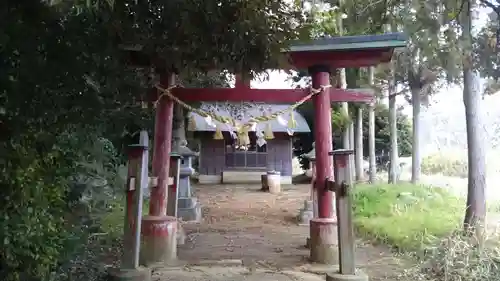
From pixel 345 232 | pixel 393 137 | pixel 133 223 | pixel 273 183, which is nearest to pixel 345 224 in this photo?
pixel 345 232

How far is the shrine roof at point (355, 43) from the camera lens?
218 inches

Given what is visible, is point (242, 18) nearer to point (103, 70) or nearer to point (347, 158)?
point (103, 70)

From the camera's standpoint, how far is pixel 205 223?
9.34 meters

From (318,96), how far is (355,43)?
2.79ft

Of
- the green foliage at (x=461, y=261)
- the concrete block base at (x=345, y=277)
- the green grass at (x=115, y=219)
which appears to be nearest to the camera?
the concrete block base at (x=345, y=277)

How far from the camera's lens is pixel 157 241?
18.3 ft

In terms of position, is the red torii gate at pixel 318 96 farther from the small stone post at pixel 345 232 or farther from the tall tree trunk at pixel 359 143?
the tall tree trunk at pixel 359 143

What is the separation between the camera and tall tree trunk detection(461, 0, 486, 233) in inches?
221

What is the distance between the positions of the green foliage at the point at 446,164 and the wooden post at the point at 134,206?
1644 cm

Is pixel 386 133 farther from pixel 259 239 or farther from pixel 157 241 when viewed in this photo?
pixel 157 241

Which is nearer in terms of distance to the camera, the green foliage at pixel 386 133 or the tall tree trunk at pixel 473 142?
the tall tree trunk at pixel 473 142

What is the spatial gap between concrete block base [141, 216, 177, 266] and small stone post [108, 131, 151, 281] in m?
0.85

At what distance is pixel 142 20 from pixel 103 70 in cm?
48

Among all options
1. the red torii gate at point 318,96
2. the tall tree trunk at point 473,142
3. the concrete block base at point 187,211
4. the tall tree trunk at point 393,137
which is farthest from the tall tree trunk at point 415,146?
the red torii gate at point 318,96
